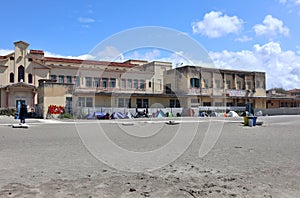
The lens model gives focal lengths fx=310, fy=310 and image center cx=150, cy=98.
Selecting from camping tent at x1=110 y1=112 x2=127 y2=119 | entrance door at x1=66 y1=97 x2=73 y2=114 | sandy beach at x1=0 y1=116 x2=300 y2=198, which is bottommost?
sandy beach at x1=0 y1=116 x2=300 y2=198

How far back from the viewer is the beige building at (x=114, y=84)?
42.5 metres

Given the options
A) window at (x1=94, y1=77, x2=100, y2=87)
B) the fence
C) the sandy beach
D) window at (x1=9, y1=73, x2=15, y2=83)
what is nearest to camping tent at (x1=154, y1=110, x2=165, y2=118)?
the fence

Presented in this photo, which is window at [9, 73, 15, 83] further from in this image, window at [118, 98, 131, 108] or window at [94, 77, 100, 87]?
window at [118, 98, 131, 108]

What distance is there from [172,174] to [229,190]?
1697 mm

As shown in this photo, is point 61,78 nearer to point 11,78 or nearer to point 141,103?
point 11,78

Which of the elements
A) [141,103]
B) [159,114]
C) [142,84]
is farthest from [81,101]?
[142,84]

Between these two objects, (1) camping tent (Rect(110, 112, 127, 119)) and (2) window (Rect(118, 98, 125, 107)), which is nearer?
(1) camping tent (Rect(110, 112, 127, 119))

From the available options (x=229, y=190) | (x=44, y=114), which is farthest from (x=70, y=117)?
(x=229, y=190)

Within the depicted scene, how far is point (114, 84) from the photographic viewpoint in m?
55.5

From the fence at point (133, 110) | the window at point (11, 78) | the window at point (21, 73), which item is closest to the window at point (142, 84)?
the fence at point (133, 110)

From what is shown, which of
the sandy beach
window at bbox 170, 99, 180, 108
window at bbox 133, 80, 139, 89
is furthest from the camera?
window at bbox 133, 80, 139, 89

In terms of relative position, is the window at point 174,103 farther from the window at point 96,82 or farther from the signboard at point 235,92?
the window at point 96,82

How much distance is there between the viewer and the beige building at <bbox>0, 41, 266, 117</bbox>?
1672 inches

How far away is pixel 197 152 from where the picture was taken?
10.7 m
